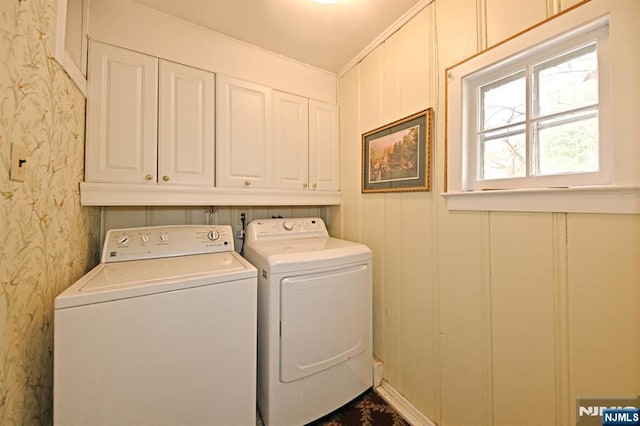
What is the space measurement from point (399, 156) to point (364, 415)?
65.0 inches

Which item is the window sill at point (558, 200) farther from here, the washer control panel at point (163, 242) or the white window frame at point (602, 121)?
the washer control panel at point (163, 242)

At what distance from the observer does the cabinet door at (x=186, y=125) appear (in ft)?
4.88

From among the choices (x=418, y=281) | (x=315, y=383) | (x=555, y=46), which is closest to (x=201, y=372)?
(x=315, y=383)

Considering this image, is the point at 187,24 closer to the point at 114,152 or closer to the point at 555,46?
the point at 114,152

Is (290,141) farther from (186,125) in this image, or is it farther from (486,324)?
(486,324)

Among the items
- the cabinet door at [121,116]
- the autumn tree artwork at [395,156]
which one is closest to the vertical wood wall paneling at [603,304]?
the autumn tree artwork at [395,156]

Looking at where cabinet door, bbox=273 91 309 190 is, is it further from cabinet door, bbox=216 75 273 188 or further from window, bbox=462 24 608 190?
window, bbox=462 24 608 190

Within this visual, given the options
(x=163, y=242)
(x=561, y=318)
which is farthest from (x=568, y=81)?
(x=163, y=242)

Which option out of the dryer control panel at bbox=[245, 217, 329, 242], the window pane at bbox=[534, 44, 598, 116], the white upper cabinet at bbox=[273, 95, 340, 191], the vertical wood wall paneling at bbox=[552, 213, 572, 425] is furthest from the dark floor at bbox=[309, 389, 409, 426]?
the window pane at bbox=[534, 44, 598, 116]

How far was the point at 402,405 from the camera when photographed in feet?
4.97

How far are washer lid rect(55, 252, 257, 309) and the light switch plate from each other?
1.41 feet

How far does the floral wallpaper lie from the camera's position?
2.35 ft

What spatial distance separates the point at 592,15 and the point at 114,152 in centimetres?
221

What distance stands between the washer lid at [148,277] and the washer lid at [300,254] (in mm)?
137
